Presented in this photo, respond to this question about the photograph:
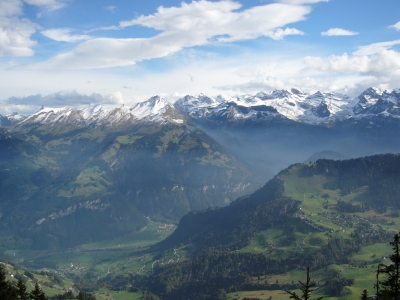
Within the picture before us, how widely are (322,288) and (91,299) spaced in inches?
4026

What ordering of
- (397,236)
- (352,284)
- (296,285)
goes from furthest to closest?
(296,285) < (352,284) < (397,236)

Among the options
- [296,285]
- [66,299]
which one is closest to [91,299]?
[66,299]

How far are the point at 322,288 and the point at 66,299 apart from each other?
11329 centimetres

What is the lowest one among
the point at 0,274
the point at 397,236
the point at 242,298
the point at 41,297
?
the point at 242,298

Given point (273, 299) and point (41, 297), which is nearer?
point (41, 297)

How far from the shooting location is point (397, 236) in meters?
45.0

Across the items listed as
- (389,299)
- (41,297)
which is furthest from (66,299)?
(389,299)

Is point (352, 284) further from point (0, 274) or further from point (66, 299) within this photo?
point (0, 274)

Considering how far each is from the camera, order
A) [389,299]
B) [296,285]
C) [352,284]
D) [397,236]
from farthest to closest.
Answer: [296,285] → [352,284] → [389,299] → [397,236]

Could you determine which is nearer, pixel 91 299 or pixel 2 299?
pixel 2 299

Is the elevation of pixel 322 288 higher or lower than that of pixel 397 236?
lower

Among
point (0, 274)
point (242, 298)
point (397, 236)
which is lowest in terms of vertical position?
point (242, 298)

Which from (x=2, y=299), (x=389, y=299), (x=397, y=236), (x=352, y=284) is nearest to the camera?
(x=397, y=236)

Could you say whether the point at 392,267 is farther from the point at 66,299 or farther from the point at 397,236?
the point at 66,299
